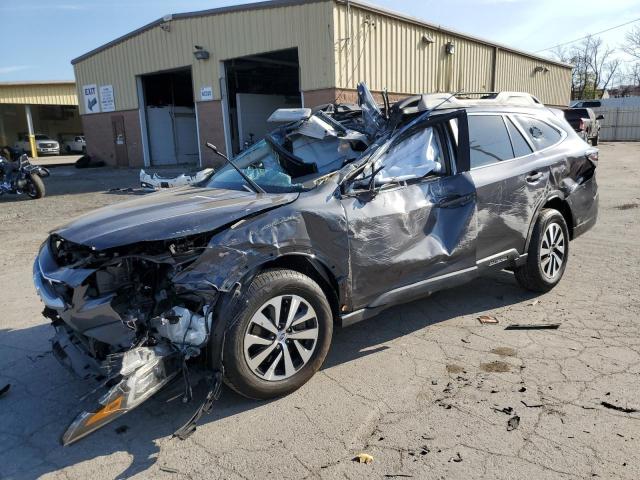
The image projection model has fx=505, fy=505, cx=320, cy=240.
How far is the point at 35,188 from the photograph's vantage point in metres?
12.9

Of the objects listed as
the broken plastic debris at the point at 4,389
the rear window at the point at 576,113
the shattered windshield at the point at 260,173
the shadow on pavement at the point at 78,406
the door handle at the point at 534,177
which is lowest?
the shadow on pavement at the point at 78,406

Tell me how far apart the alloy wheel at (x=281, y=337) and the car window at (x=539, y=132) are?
307 centimetres

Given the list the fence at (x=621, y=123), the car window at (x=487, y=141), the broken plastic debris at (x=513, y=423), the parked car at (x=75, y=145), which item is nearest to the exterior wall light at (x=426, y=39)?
the car window at (x=487, y=141)

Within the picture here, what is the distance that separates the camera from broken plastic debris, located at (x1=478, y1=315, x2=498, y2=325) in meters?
4.47

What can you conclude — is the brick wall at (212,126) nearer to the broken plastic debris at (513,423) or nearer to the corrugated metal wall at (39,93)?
the broken plastic debris at (513,423)

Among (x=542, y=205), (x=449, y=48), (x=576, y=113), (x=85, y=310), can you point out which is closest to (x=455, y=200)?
(x=542, y=205)

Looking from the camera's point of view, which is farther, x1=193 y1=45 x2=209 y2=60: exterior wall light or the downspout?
the downspout

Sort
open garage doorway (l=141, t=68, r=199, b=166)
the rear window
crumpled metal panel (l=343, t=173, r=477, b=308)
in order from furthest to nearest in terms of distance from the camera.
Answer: the rear window, open garage doorway (l=141, t=68, r=199, b=166), crumpled metal panel (l=343, t=173, r=477, b=308)

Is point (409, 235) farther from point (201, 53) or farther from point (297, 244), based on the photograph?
point (201, 53)

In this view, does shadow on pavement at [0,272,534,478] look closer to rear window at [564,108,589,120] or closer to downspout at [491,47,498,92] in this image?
downspout at [491,47,498,92]

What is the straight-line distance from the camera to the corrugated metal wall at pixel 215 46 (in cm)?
1454

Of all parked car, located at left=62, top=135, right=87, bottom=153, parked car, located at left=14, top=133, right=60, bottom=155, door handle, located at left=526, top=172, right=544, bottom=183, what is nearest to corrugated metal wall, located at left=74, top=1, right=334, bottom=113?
door handle, located at left=526, top=172, right=544, bottom=183

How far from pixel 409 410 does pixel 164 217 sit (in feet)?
6.36

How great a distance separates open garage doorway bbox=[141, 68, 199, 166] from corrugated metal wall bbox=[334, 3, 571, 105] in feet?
30.0
